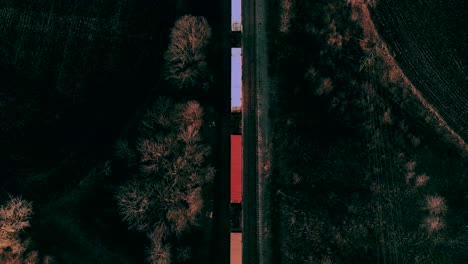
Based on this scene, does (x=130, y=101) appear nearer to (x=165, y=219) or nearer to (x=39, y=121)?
(x=39, y=121)

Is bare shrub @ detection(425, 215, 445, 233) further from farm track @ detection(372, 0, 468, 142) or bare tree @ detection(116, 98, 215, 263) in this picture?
bare tree @ detection(116, 98, 215, 263)

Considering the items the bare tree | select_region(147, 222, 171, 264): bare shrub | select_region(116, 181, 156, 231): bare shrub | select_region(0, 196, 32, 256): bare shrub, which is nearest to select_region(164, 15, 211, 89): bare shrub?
the bare tree

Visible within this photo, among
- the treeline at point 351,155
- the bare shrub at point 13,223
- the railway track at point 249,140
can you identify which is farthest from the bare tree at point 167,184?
the bare shrub at point 13,223

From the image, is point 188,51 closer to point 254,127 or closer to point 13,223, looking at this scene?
point 254,127

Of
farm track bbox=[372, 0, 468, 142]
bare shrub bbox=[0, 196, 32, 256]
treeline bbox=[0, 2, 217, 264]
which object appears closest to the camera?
bare shrub bbox=[0, 196, 32, 256]

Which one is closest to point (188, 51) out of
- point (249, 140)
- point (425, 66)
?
point (249, 140)
